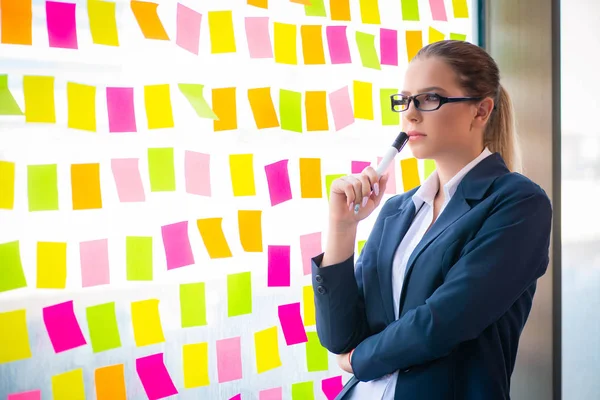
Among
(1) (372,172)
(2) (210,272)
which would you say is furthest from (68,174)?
(1) (372,172)

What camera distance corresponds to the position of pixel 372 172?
111 centimetres

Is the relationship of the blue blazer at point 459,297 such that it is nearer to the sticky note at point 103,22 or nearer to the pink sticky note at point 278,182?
the pink sticky note at point 278,182

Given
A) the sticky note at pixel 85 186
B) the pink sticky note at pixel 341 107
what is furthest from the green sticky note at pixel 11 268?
the pink sticky note at pixel 341 107

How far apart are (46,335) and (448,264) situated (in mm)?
984

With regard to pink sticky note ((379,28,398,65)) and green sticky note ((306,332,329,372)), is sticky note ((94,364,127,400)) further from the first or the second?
pink sticky note ((379,28,398,65))

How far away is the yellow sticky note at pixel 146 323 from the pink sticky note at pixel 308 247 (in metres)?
0.45

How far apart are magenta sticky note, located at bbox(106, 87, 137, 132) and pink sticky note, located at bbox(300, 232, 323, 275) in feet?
1.92

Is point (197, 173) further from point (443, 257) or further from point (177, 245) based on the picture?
point (443, 257)

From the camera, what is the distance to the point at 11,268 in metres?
1.28

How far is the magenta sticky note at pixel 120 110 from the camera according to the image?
138cm

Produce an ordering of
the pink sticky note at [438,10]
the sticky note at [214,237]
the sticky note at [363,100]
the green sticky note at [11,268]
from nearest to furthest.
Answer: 1. the green sticky note at [11,268]
2. the sticky note at [214,237]
3. the sticky note at [363,100]
4. the pink sticky note at [438,10]

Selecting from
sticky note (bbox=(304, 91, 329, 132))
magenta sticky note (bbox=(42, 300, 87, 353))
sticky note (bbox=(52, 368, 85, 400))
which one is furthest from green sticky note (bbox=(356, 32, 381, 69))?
sticky note (bbox=(52, 368, 85, 400))

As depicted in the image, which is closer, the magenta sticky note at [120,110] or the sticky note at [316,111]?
the magenta sticky note at [120,110]

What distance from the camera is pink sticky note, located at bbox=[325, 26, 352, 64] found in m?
1.64
